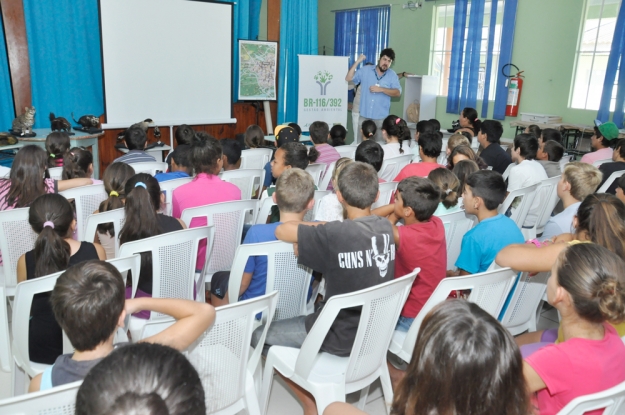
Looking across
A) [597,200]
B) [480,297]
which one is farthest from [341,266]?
[597,200]

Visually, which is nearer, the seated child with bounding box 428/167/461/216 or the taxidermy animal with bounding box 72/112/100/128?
the seated child with bounding box 428/167/461/216

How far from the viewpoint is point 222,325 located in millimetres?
1399

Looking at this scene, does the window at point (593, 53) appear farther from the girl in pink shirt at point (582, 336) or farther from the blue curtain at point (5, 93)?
the blue curtain at point (5, 93)

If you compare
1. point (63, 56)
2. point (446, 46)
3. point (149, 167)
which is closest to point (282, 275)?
point (149, 167)

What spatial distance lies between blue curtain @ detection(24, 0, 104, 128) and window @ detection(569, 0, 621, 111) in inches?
251

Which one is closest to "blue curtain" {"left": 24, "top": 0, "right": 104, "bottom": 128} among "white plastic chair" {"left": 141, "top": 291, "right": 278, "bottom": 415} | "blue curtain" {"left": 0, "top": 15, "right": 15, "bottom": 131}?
"blue curtain" {"left": 0, "top": 15, "right": 15, "bottom": 131}

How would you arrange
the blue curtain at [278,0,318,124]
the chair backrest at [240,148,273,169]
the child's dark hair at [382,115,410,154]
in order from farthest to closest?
1. the blue curtain at [278,0,318,124]
2. the child's dark hair at [382,115,410,154]
3. the chair backrest at [240,148,273,169]

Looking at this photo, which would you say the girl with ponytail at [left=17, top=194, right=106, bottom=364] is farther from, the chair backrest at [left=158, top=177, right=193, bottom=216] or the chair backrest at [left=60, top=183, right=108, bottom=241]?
the chair backrest at [left=158, top=177, right=193, bottom=216]

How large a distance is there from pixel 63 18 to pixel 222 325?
19.6 ft

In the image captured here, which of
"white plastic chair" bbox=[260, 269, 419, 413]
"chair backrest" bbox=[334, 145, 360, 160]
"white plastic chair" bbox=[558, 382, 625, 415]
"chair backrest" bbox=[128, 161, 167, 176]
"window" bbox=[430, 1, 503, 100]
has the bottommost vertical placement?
"white plastic chair" bbox=[260, 269, 419, 413]

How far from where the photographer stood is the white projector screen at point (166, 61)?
6.21 m

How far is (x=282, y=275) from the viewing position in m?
2.03

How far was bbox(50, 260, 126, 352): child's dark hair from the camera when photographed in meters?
1.22

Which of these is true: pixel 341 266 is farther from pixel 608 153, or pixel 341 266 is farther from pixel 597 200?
pixel 608 153
